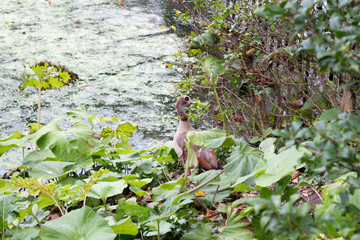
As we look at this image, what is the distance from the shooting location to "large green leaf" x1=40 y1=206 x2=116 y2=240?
1575 mm

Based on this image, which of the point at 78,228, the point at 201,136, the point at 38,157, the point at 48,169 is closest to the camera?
the point at 78,228

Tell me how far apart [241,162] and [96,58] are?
4.44 metres

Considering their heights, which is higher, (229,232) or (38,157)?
(229,232)

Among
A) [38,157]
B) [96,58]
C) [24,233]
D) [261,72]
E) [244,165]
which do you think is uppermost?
[261,72]

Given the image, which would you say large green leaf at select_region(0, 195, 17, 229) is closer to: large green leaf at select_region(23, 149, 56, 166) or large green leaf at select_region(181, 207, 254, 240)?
large green leaf at select_region(181, 207, 254, 240)

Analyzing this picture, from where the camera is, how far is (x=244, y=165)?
1830 mm

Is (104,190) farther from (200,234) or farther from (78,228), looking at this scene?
(200,234)

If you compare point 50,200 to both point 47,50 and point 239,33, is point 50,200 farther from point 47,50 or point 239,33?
point 47,50

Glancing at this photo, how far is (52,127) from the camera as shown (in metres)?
2.60

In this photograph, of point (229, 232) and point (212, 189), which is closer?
point (229, 232)

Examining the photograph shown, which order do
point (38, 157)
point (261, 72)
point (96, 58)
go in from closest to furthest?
point (38, 157) → point (261, 72) → point (96, 58)

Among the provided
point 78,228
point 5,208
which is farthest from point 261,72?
point 5,208

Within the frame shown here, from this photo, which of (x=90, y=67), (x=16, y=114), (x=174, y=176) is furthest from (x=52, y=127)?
(x=90, y=67)

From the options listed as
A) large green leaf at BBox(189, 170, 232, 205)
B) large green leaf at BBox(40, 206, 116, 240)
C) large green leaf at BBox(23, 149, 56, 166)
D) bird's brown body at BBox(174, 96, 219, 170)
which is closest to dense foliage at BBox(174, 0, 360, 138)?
bird's brown body at BBox(174, 96, 219, 170)
